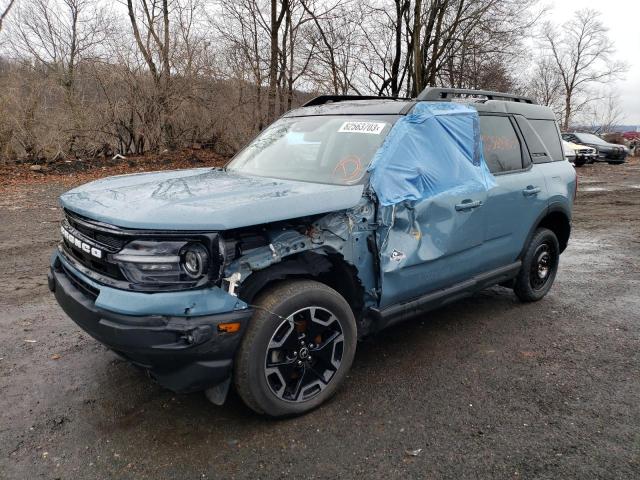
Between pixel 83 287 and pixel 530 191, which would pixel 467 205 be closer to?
pixel 530 191

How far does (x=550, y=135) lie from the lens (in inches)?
192

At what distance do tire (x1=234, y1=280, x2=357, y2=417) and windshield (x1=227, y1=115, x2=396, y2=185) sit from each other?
85 centimetres

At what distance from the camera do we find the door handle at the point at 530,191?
422 centimetres

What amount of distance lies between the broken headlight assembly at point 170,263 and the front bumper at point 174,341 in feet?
0.26

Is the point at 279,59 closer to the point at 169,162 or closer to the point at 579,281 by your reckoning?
the point at 169,162

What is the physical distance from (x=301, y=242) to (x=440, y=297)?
1353mm

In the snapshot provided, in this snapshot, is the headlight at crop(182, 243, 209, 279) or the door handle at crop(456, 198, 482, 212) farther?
the door handle at crop(456, 198, 482, 212)

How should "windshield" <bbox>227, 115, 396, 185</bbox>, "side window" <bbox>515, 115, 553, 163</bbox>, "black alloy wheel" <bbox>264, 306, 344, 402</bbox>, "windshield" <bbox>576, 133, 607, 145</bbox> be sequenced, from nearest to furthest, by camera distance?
"black alloy wheel" <bbox>264, 306, 344, 402</bbox>, "windshield" <bbox>227, 115, 396, 185</bbox>, "side window" <bbox>515, 115, 553, 163</bbox>, "windshield" <bbox>576, 133, 607, 145</bbox>

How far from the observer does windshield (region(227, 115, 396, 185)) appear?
3.35 meters

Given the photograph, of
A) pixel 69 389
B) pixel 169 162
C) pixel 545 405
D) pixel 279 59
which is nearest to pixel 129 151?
pixel 169 162

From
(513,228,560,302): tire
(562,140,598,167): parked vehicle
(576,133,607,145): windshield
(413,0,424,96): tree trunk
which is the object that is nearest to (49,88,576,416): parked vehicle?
(513,228,560,302): tire

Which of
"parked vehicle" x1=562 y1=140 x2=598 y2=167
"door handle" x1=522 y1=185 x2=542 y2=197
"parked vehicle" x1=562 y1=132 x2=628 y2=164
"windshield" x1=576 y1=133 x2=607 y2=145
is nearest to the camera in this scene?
"door handle" x1=522 y1=185 x2=542 y2=197

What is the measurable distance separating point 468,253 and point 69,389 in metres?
3.00

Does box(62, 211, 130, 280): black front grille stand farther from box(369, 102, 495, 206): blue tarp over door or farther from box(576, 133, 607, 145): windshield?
box(576, 133, 607, 145): windshield
